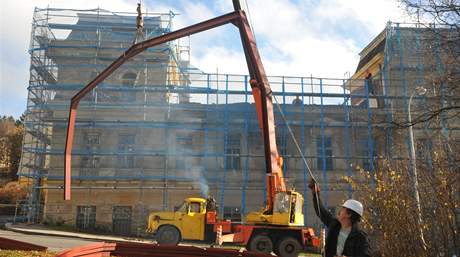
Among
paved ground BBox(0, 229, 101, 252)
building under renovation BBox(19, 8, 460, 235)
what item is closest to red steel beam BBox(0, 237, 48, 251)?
paved ground BBox(0, 229, 101, 252)

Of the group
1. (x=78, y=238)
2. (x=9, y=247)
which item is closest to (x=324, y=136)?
(x=78, y=238)

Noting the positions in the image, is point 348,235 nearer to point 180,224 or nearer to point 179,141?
point 180,224

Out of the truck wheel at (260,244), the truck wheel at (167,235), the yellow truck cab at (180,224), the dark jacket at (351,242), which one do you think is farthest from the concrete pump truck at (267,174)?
the dark jacket at (351,242)

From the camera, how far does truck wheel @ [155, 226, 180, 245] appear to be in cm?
1866

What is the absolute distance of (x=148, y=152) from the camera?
88.6 ft

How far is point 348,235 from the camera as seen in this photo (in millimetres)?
4957

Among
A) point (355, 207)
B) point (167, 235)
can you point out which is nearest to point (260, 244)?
point (167, 235)

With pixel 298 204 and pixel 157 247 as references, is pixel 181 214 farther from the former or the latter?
pixel 157 247

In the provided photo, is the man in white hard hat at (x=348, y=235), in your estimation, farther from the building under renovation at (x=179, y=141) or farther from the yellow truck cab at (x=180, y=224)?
the building under renovation at (x=179, y=141)

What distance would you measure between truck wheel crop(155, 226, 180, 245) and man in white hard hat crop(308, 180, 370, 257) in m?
14.2

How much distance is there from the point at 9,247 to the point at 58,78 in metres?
21.4

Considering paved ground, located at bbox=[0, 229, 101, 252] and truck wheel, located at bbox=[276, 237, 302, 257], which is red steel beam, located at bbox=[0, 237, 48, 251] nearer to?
paved ground, located at bbox=[0, 229, 101, 252]

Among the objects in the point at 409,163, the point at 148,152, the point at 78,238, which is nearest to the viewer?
the point at 409,163

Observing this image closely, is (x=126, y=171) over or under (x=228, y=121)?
under
